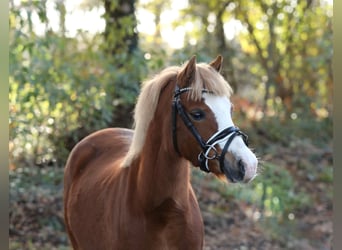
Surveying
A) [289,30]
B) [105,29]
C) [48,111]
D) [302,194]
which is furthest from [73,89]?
[289,30]

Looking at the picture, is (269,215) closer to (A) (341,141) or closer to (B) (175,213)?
(B) (175,213)

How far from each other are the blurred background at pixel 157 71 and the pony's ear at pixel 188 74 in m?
3.09

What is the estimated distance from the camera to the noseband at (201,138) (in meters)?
2.23

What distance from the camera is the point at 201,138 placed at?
2.34 m

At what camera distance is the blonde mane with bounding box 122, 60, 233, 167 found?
2.38 m

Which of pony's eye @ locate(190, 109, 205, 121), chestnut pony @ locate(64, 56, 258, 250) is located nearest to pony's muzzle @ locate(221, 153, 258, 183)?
chestnut pony @ locate(64, 56, 258, 250)

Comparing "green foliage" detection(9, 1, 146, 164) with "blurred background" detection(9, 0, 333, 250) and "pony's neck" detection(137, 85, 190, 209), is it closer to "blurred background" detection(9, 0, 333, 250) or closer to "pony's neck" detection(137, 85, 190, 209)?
"blurred background" detection(9, 0, 333, 250)

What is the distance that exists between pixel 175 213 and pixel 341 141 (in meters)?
1.91

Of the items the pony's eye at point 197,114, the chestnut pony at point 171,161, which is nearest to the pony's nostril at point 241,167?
the chestnut pony at point 171,161

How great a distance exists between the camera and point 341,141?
660 mm

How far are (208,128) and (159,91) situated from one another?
1.20 ft

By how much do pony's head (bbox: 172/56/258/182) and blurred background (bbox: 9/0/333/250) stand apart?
10.3 ft

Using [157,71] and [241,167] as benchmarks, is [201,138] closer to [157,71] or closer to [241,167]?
[241,167]

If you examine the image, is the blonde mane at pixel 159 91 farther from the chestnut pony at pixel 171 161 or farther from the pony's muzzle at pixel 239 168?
the pony's muzzle at pixel 239 168
